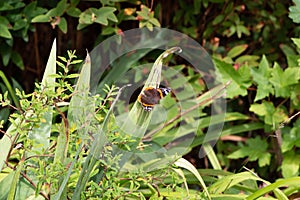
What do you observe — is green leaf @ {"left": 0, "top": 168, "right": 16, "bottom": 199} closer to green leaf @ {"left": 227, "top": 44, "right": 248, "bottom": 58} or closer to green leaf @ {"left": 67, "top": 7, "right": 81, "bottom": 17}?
green leaf @ {"left": 67, "top": 7, "right": 81, "bottom": 17}

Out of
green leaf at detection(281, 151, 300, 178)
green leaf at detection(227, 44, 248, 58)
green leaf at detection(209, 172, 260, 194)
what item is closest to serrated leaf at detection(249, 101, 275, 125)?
green leaf at detection(281, 151, 300, 178)

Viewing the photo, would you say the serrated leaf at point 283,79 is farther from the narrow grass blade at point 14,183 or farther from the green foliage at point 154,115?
the narrow grass blade at point 14,183

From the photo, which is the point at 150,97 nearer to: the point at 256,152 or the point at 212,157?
the point at 212,157

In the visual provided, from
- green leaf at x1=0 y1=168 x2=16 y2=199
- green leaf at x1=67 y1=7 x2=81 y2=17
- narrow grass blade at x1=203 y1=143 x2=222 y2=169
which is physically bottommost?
narrow grass blade at x1=203 y1=143 x2=222 y2=169

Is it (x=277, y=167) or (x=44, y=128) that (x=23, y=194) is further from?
(x=277, y=167)

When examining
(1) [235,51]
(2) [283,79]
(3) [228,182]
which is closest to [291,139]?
(2) [283,79]

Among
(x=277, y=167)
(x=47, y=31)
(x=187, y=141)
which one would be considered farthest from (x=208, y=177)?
(x=47, y=31)
